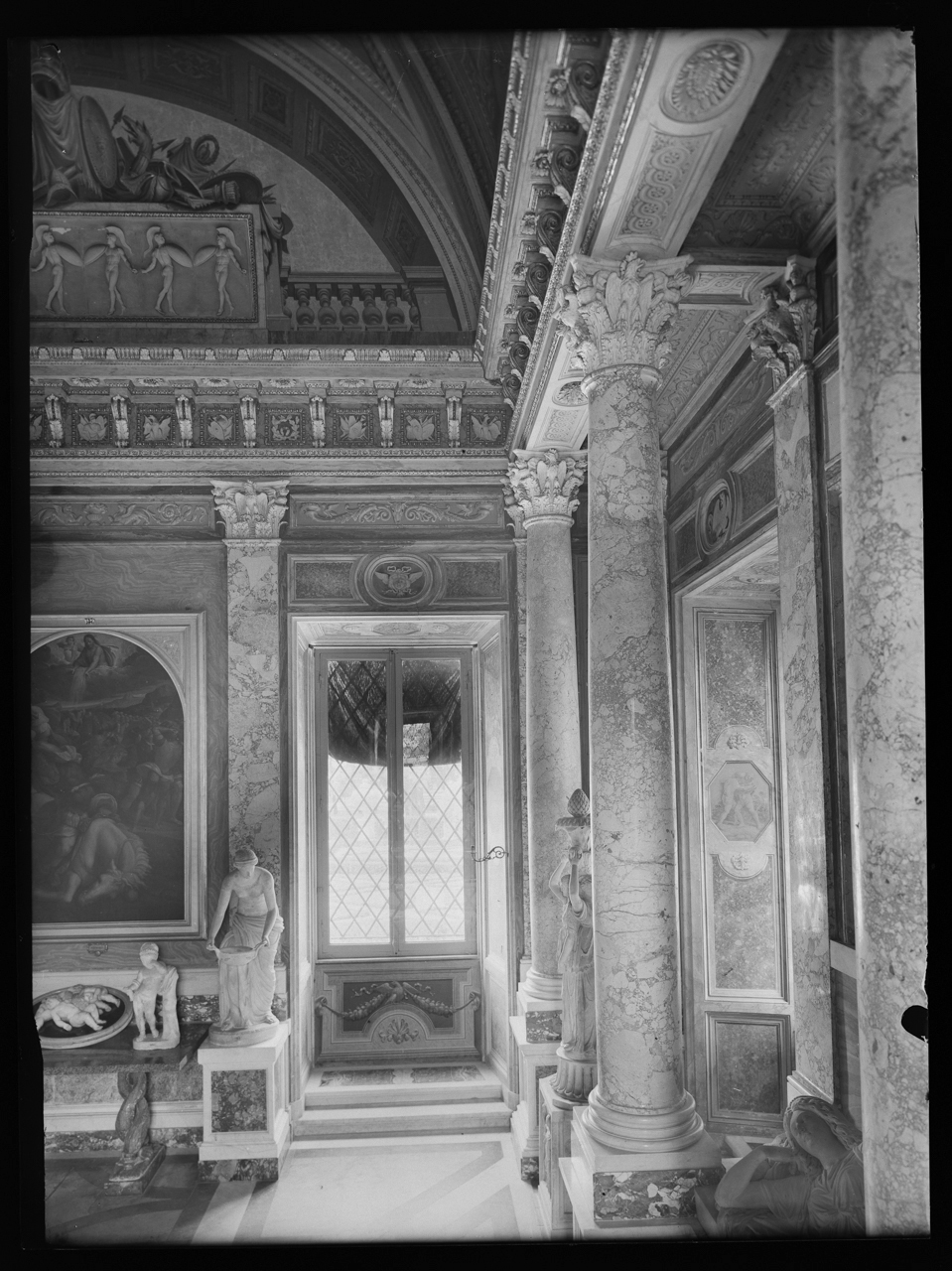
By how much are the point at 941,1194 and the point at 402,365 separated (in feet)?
20.1

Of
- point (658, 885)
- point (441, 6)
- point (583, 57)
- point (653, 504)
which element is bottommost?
point (658, 885)

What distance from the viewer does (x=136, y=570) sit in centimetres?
735

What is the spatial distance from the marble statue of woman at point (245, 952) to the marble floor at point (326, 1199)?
36.5 inches

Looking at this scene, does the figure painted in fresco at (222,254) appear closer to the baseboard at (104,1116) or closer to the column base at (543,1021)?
the column base at (543,1021)

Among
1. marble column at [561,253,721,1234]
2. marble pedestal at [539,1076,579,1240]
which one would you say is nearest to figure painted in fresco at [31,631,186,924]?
marble pedestal at [539,1076,579,1240]

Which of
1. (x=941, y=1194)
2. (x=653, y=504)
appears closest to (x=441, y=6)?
(x=653, y=504)

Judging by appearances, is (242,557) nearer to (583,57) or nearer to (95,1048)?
(95,1048)

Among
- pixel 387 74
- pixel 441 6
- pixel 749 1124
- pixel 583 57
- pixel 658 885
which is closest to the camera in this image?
Result: pixel 441 6

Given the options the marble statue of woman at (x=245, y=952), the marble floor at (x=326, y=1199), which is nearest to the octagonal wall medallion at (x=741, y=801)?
the marble floor at (x=326, y=1199)

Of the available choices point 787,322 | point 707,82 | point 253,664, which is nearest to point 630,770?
point 787,322

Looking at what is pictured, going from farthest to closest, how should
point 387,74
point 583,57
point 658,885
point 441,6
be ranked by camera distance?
point 387,74
point 658,885
point 583,57
point 441,6

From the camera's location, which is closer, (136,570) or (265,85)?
(265,85)

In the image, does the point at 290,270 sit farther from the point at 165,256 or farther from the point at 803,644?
the point at 803,644

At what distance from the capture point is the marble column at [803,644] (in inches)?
157
